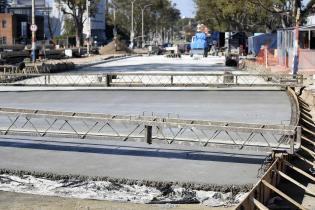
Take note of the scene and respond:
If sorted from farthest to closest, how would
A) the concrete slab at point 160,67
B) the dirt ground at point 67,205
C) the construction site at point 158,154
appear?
the concrete slab at point 160,67 < the construction site at point 158,154 < the dirt ground at point 67,205

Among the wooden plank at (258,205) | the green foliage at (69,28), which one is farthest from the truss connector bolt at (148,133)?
the green foliage at (69,28)

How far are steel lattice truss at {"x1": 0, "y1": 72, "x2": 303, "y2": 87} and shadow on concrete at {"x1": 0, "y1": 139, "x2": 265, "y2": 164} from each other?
1439 centimetres

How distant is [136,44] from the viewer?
146375mm

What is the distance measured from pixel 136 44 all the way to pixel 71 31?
1688cm

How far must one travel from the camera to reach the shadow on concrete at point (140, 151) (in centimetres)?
1186

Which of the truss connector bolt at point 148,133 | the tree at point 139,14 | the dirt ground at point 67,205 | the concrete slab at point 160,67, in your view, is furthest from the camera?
the tree at point 139,14

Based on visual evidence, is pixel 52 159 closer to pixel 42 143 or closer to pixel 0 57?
pixel 42 143

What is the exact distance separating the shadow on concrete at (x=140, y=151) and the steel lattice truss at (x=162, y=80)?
47.2 feet

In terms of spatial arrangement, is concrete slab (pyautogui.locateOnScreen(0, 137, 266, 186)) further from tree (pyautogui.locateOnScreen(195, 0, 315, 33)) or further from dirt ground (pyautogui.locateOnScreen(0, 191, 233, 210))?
tree (pyautogui.locateOnScreen(195, 0, 315, 33))

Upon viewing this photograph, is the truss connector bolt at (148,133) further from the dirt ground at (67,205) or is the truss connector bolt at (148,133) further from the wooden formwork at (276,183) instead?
the dirt ground at (67,205)

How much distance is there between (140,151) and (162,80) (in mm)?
20718

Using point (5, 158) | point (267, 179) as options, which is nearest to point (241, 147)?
point (267, 179)

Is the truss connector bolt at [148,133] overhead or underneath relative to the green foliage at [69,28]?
underneath

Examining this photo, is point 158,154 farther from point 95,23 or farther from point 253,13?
point 95,23
